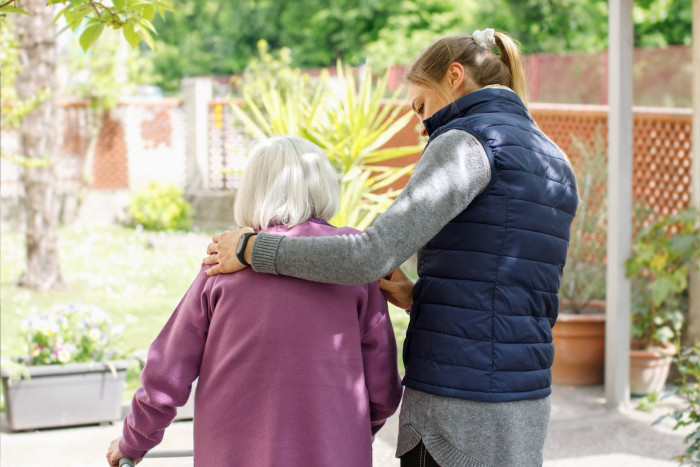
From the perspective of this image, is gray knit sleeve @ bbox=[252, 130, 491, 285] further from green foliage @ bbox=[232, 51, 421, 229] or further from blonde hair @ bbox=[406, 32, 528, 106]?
green foliage @ bbox=[232, 51, 421, 229]

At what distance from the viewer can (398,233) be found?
1.64 m

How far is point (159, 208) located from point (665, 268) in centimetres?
824

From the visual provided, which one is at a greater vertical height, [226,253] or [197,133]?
[226,253]

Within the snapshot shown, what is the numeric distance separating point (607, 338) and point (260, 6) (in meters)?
24.4

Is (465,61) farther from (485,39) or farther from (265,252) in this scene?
(265,252)

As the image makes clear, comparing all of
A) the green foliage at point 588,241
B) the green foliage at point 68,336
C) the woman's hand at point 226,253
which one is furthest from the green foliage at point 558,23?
the woman's hand at point 226,253

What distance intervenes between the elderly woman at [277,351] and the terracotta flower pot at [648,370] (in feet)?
12.3

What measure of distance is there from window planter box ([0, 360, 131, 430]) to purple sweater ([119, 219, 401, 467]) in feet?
8.93

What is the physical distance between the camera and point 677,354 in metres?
5.25

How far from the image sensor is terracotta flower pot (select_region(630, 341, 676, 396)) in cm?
521

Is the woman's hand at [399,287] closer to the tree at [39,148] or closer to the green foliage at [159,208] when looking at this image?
the tree at [39,148]

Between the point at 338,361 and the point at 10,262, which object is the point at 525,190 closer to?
the point at 338,361

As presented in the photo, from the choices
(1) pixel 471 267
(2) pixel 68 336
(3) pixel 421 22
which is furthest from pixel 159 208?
(3) pixel 421 22

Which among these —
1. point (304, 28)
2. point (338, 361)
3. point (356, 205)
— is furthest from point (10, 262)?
point (304, 28)
